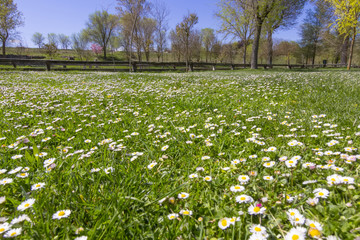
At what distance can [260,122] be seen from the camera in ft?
10.1

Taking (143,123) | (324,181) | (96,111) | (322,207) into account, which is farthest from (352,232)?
(96,111)

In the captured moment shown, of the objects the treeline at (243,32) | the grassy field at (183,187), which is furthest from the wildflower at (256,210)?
the treeline at (243,32)

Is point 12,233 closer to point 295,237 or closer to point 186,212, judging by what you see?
point 186,212

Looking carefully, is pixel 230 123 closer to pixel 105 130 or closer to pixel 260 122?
pixel 260 122

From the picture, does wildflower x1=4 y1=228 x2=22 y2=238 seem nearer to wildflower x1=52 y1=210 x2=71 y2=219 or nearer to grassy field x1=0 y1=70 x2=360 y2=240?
grassy field x1=0 y1=70 x2=360 y2=240

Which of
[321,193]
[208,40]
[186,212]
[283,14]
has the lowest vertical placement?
[186,212]

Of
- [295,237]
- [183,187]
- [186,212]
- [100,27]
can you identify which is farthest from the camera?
[100,27]

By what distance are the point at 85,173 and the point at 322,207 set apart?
6.09 ft

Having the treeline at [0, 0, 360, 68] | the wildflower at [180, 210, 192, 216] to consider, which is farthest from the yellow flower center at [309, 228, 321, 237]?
the treeline at [0, 0, 360, 68]

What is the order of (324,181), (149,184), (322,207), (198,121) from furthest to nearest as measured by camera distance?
(198,121) < (149,184) < (324,181) < (322,207)

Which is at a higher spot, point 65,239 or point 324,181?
point 324,181

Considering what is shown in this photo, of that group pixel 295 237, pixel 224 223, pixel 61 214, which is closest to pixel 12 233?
pixel 61 214

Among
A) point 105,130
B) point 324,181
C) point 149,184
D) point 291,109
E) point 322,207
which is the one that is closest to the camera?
point 322,207

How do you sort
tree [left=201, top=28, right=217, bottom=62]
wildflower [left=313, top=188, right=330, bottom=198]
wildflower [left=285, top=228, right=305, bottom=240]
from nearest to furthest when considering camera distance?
1. wildflower [left=285, top=228, right=305, bottom=240]
2. wildflower [left=313, top=188, right=330, bottom=198]
3. tree [left=201, top=28, right=217, bottom=62]
